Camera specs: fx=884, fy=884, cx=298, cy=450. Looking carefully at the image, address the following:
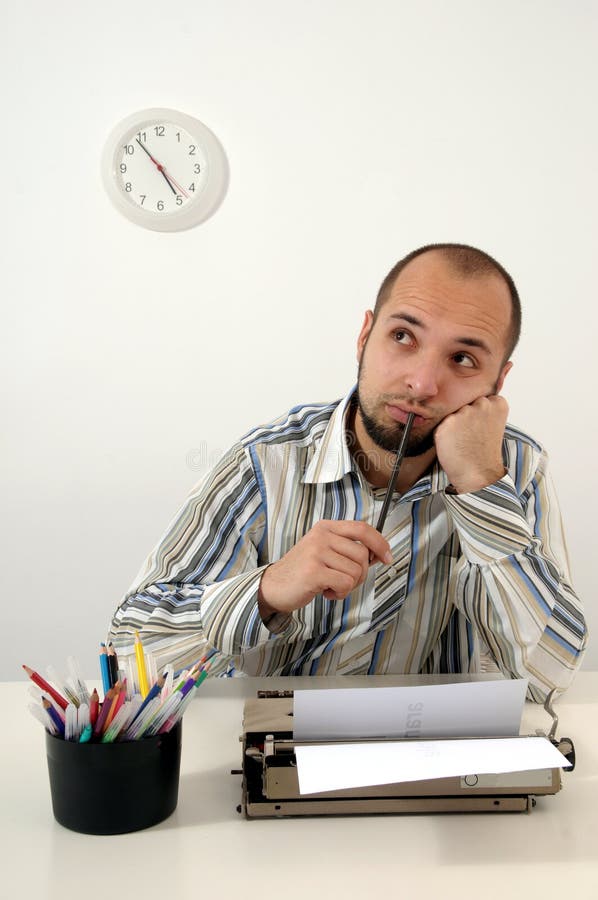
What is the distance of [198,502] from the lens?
1402mm

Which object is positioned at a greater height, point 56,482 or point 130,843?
point 56,482

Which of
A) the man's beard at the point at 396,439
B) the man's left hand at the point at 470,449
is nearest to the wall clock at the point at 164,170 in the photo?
the man's beard at the point at 396,439

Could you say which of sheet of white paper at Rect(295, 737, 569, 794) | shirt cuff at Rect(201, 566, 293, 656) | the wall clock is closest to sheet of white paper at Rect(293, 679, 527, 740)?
sheet of white paper at Rect(295, 737, 569, 794)

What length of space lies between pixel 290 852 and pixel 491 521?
634mm

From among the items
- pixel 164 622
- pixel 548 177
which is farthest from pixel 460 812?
pixel 548 177

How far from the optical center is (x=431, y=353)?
1397 millimetres

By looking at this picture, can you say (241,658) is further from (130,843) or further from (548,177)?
(548,177)

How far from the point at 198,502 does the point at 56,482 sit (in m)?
1.32

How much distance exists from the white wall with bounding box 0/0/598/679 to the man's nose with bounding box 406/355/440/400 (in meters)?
1.23

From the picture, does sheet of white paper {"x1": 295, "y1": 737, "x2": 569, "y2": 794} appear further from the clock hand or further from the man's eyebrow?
the clock hand

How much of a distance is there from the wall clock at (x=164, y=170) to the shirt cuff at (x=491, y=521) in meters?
1.57

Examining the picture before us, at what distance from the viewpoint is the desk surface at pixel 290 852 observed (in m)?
0.69

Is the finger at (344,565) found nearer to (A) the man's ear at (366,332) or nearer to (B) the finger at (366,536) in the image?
(B) the finger at (366,536)

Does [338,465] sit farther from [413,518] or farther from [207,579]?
[207,579]
